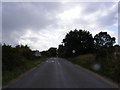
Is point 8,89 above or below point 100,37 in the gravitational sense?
below

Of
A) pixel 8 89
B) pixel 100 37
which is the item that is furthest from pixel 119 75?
pixel 100 37

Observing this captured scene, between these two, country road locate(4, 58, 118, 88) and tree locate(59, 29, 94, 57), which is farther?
tree locate(59, 29, 94, 57)

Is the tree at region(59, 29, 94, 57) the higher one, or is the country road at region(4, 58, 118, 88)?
the tree at region(59, 29, 94, 57)

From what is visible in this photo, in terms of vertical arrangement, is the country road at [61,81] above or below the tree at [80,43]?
below

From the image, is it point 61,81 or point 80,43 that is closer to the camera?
point 61,81

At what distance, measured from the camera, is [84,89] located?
1117 centimetres

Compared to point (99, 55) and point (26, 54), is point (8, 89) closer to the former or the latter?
point (99, 55)

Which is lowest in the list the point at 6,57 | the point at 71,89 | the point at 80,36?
the point at 71,89

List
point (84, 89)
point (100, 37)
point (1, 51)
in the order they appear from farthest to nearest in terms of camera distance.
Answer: point (100, 37)
point (1, 51)
point (84, 89)

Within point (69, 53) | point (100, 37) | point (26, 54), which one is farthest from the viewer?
point (100, 37)

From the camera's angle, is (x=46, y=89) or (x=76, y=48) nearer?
(x=46, y=89)

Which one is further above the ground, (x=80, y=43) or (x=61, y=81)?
(x=80, y=43)

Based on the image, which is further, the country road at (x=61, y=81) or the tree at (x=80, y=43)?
the tree at (x=80, y=43)

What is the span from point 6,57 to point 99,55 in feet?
50.9
